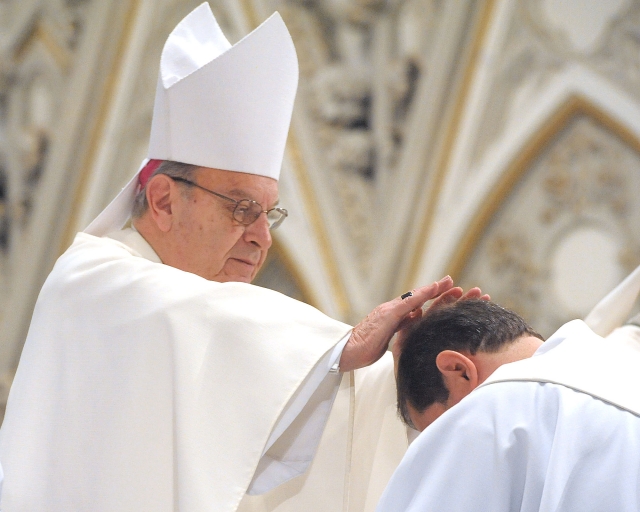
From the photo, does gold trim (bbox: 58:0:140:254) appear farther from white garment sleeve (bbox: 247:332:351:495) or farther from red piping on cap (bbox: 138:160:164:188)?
white garment sleeve (bbox: 247:332:351:495)

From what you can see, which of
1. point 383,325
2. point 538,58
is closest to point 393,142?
point 538,58

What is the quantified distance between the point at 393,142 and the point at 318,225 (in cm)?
55

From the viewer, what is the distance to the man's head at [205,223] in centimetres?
257

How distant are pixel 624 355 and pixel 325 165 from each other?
345 centimetres

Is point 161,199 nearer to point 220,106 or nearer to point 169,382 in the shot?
→ point 220,106

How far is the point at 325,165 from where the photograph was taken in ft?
16.5

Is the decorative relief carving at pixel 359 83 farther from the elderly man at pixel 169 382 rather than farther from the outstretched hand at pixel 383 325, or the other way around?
the outstretched hand at pixel 383 325

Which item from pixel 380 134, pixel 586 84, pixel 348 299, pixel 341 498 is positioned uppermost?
pixel 586 84

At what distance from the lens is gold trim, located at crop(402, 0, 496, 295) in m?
4.57

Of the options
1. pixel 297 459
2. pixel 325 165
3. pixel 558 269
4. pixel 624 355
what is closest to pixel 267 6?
pixel 325 165

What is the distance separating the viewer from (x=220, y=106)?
2686 millimetres

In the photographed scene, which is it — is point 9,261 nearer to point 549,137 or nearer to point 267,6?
point 267,6

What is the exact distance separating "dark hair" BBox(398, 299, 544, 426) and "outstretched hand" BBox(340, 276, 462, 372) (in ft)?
0.23

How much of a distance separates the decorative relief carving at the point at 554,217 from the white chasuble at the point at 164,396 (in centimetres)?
223
